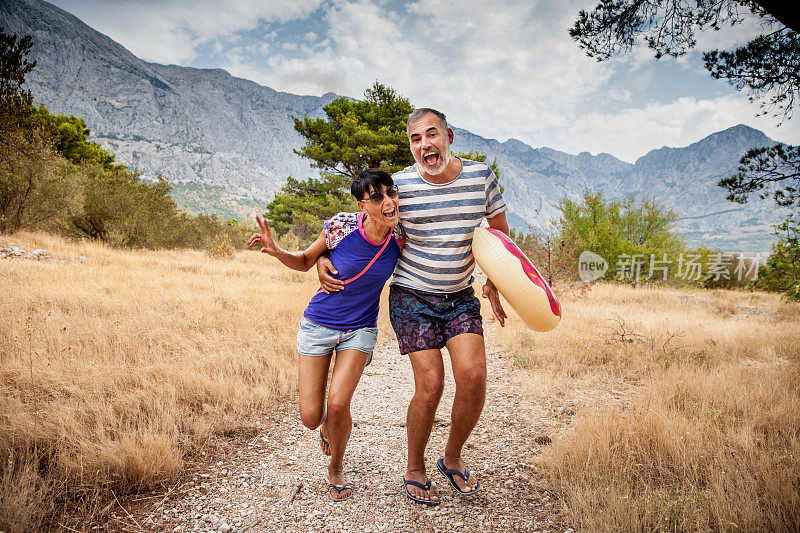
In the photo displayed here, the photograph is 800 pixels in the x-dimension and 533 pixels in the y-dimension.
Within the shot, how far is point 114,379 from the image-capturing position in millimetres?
4012

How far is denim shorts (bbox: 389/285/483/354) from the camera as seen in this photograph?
9.05 feet

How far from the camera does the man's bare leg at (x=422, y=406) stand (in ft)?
8.89

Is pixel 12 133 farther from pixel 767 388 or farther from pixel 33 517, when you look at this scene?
pixel 767 388

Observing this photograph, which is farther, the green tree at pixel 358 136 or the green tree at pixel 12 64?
the green tree at pixel 358 136

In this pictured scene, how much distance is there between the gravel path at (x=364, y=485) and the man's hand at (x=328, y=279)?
60.1 inches

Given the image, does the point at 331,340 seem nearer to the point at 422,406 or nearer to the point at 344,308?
the point at 344,308

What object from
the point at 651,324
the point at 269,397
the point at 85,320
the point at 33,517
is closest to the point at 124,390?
the point at 269,397

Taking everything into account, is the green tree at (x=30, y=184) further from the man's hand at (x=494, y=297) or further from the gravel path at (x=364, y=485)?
the man's hand at (x=494, y=297)

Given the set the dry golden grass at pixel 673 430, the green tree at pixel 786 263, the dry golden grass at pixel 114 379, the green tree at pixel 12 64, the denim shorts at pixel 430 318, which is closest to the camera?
the dry golden grass at pixel 673 430

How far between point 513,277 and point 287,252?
1704 mm

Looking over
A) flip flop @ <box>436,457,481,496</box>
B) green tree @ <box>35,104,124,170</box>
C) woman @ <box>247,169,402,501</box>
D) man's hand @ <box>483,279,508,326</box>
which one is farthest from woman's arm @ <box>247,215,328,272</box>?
green tree @ <box>35,104,124,170</box>

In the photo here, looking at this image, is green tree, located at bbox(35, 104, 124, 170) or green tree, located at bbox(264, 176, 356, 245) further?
green tree, located at bbox(35, 104, 124, 170)

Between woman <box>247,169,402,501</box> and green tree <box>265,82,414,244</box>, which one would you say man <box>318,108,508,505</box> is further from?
green tree <box>265,82,414,244</box>

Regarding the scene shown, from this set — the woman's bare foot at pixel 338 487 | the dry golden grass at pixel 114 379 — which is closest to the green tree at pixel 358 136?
the dry golden grass at pixel 114 379
